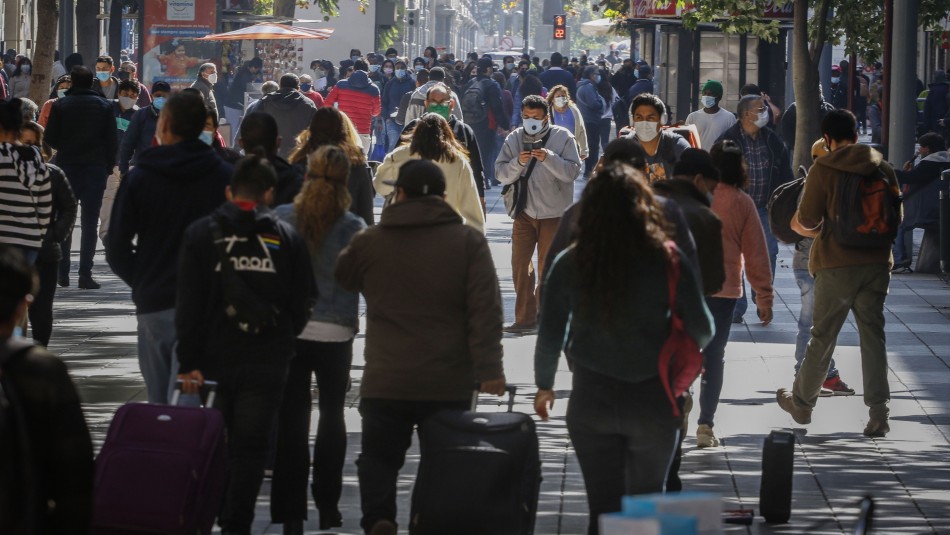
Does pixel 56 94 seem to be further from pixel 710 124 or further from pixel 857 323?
pixel 857 323

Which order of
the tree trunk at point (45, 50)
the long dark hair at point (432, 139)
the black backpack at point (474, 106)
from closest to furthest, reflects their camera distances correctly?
1. the long dark hair at point (432, 139)
2. the tree trunk at point (45, 50)
3. the black backpack at point (474, 106)

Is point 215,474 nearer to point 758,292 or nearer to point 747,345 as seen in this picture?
point 758,292

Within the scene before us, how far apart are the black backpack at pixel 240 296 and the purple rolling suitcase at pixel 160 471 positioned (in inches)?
19.2

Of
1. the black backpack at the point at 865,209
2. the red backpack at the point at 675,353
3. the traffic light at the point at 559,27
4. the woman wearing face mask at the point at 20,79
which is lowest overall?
the red backpack at the point at 675,353

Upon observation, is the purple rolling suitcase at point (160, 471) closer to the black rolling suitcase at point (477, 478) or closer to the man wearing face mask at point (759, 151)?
the black rolling suitcase at point (477, 478)

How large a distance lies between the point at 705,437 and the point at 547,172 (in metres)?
4.09

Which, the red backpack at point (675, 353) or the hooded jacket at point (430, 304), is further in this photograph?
the hooded jacket at point (430, 304)

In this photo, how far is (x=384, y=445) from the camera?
255 inches

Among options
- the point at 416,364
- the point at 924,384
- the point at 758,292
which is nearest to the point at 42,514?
the point at 416,364

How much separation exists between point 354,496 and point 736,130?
6547mm

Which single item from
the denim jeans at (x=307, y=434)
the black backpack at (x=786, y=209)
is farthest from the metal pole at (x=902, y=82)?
the denim jeans at (x=307, y=434)

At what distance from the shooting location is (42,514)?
13.6 ft

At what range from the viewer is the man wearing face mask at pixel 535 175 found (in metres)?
12.5

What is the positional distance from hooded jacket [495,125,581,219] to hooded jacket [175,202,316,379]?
6.27 m
